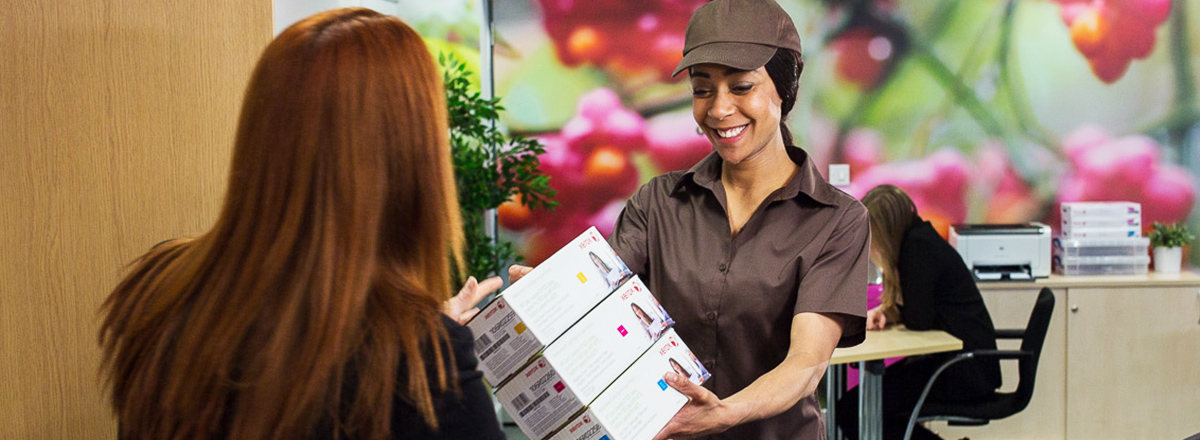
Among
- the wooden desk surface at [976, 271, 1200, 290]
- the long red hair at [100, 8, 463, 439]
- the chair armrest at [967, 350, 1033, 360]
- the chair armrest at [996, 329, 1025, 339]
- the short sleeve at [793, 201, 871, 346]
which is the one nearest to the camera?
the long red hair at [100, 8, 463, 439]

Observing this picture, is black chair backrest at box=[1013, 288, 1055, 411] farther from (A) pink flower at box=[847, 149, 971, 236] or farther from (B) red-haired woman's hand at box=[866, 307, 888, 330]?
(A) pink flower at box=[847, 149, 971, 236]

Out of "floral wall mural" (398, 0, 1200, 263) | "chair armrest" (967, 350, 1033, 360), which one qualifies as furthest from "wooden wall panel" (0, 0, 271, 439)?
"floral wall mural" (398, 0, 1200, 263)

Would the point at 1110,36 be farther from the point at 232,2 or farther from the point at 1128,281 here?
the point at 232,2

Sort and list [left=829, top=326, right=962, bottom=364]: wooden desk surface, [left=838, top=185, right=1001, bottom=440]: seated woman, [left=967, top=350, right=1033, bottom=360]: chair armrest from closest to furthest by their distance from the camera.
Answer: [left=829, top=326, right=962, bottom=364]: wooden desk surface → [left=967, top=350, right=1033, bottom=360]: chair armrest → [left=838, top=185, right=1001, bottom=440]: seated woman

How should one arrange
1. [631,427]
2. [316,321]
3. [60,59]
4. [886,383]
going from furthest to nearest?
[886,383]
[60,59]
[631,427]
[316,321]

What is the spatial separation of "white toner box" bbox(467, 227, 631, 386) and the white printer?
3732mm

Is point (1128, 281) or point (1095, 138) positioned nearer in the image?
point (1128, 281)

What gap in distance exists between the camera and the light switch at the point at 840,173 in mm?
5074

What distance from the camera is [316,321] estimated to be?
888mm

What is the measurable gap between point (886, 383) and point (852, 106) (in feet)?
6.23

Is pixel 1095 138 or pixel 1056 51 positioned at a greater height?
pixel 1056 51

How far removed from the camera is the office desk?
130 inches

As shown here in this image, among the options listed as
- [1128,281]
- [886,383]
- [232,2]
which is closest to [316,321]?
[232,2]

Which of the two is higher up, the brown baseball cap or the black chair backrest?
the brown baseball cap
